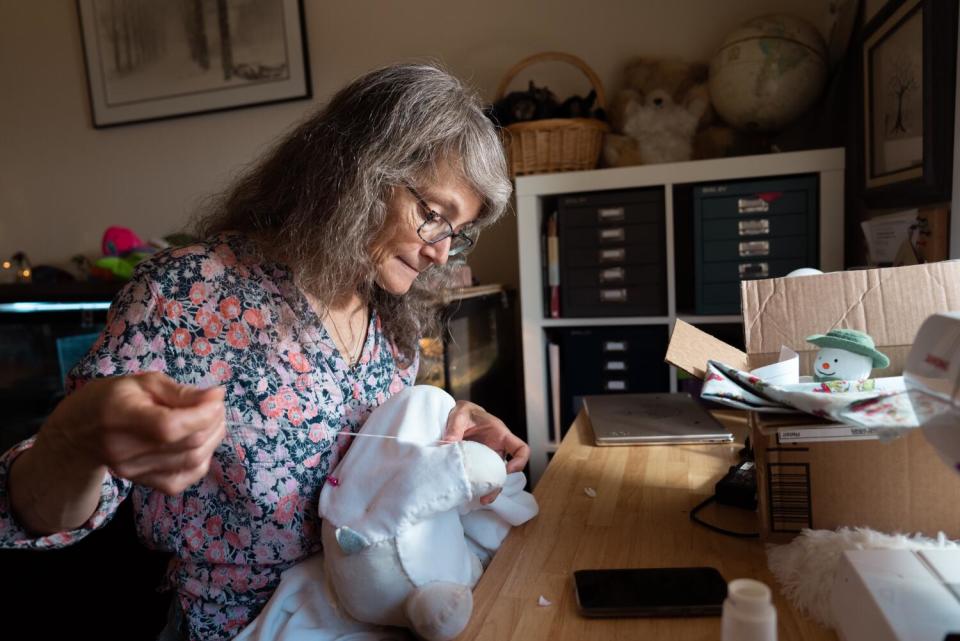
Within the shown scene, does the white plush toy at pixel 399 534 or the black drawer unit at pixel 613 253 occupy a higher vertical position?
the black drawer unit at pixel 613 253

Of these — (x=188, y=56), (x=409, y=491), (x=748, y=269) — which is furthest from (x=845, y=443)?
(x=188, y=56)

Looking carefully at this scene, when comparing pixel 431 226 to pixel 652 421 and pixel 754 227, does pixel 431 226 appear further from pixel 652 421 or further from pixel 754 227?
pixel 754 227

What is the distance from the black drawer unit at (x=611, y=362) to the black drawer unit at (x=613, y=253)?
59 mm

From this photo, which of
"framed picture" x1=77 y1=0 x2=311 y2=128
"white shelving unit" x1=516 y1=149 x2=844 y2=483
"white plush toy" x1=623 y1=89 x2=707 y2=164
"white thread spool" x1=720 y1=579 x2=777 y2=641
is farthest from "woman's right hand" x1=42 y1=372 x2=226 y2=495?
"framed picture" x1=77 y1=0 x2=311 y2=128

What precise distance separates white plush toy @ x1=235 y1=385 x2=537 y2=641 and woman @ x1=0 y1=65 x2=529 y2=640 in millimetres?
75

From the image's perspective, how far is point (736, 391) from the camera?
72 centimetres

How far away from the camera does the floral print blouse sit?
0.85m

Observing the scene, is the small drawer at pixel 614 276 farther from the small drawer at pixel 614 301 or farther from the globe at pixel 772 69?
the globe at pixel 772 69

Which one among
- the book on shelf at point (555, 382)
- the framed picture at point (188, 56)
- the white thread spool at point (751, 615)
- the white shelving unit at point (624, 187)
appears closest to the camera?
the white thread spool at point (751, 615)

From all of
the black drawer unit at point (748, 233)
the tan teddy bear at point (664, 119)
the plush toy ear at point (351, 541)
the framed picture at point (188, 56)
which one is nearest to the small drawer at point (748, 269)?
the black drawer unit at point (748, 233)

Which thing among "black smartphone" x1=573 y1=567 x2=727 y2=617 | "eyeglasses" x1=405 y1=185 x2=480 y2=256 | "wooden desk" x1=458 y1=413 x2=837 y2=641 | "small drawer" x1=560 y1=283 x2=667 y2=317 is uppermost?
"eyeglasses" x1=405 y1=185 x2=480 y2=256

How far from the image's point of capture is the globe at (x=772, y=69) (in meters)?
1.69

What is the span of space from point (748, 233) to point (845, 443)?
3.66 ft

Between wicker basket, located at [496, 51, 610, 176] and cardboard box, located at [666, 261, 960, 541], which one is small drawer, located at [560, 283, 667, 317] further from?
cardboard box, located at [666, 261, 960, 541]
